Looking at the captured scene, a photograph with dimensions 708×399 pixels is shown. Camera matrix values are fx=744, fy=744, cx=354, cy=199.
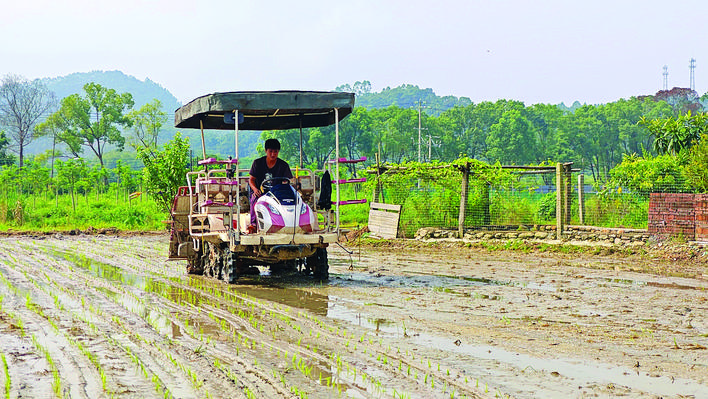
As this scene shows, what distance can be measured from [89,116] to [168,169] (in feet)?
156

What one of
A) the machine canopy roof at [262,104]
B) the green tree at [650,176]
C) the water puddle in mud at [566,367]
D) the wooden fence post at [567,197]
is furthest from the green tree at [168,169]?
the water puddle in mud at [566,367]

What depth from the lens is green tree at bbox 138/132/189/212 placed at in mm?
21656

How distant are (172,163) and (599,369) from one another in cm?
1718

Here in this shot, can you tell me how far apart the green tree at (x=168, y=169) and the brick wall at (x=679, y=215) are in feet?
41.8

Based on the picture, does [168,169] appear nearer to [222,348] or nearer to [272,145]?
[272,145]

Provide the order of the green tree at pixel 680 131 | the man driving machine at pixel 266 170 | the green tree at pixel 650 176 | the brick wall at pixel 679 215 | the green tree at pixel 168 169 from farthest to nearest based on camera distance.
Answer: the green tree at pixel 680 131 < the green tree at pixel 168 169 < the green tree at pixel 650 176 < the brick wall at pixel 679 215 < the man driving machine at pixel 266 170

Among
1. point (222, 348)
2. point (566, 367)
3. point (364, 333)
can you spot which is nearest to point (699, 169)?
point (364, 333)

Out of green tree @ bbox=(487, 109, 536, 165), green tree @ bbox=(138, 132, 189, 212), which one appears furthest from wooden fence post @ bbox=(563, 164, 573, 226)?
green tree @ bbox=(487, 109, 536, 165)

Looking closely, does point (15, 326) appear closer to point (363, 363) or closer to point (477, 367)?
point (363, 363)

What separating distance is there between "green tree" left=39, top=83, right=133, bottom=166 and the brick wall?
54.4 meters

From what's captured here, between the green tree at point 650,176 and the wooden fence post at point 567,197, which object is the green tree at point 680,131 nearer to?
the green tree at point 650,176

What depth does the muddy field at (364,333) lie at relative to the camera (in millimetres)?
5867

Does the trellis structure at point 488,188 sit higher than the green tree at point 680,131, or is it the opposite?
the green tree at point 680,131

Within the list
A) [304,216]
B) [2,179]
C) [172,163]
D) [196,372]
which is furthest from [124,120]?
[196,372]
